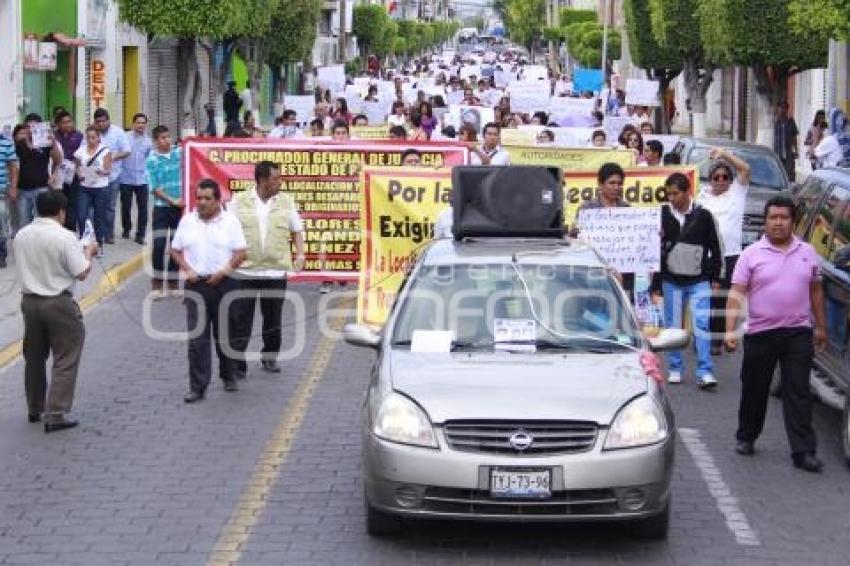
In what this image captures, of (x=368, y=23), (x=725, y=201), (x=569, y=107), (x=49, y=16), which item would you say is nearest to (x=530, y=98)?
(x=569, y=107)

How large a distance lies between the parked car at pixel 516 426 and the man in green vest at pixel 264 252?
154 inches

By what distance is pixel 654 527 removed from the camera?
8656 mm

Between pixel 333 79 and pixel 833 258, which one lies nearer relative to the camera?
pixel 833 258

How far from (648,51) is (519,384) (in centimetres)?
3634

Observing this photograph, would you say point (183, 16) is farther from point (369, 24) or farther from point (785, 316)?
point (369, 24)

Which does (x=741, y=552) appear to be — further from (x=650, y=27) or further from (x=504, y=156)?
(x=650, y=27)

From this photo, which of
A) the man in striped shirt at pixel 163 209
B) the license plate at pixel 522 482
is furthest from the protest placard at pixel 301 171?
the license plate at pixel 522 482

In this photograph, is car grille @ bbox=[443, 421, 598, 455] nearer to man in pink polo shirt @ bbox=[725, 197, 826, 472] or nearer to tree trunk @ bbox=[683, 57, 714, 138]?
man in pink polo shirt @ bbox=[725, 197, 826, 472]

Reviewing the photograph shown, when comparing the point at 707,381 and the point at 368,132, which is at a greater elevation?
the point at 368,132

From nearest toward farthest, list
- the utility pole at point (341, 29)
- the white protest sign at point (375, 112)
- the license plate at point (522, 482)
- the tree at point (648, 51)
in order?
the license plate at point (522, 482) < the white protest sign at point (375, 112) < the tree at point (648, 51) < the utility pole at point (341, 29)

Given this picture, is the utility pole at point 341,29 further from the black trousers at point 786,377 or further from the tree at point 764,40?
the black trousers at point 786,377

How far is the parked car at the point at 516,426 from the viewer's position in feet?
26.9

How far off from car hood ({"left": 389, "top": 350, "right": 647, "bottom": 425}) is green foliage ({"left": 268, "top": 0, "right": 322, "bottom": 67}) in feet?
119

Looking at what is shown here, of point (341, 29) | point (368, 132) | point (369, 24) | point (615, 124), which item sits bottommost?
point (368, 132)
